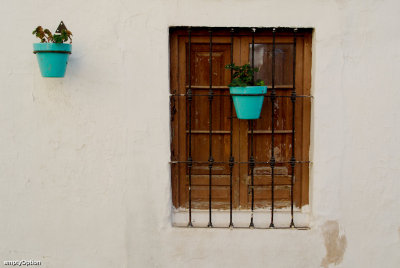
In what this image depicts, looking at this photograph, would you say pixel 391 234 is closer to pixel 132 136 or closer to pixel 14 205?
pixel 132 136

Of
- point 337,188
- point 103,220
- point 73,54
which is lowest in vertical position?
point 103,220

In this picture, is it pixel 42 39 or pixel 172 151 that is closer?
pixel 42 39

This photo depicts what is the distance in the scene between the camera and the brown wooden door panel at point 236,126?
3420 millimetres

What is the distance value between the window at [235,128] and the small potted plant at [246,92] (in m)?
0.21

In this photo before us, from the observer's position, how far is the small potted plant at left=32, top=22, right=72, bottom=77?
9.98ft

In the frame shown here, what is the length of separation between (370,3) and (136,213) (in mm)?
2206

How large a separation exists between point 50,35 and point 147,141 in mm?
971

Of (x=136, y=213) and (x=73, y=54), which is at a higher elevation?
(x=73, y=54)

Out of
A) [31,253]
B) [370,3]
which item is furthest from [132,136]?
[370,3]

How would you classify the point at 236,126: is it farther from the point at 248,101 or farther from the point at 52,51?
the point at 52,51

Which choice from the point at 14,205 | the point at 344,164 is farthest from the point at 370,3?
the point at 14,205

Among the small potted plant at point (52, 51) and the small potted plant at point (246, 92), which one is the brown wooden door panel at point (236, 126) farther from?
the small potted plant at point (52, 51)

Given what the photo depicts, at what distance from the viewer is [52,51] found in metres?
3.04

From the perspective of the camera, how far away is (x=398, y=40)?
127 inches
